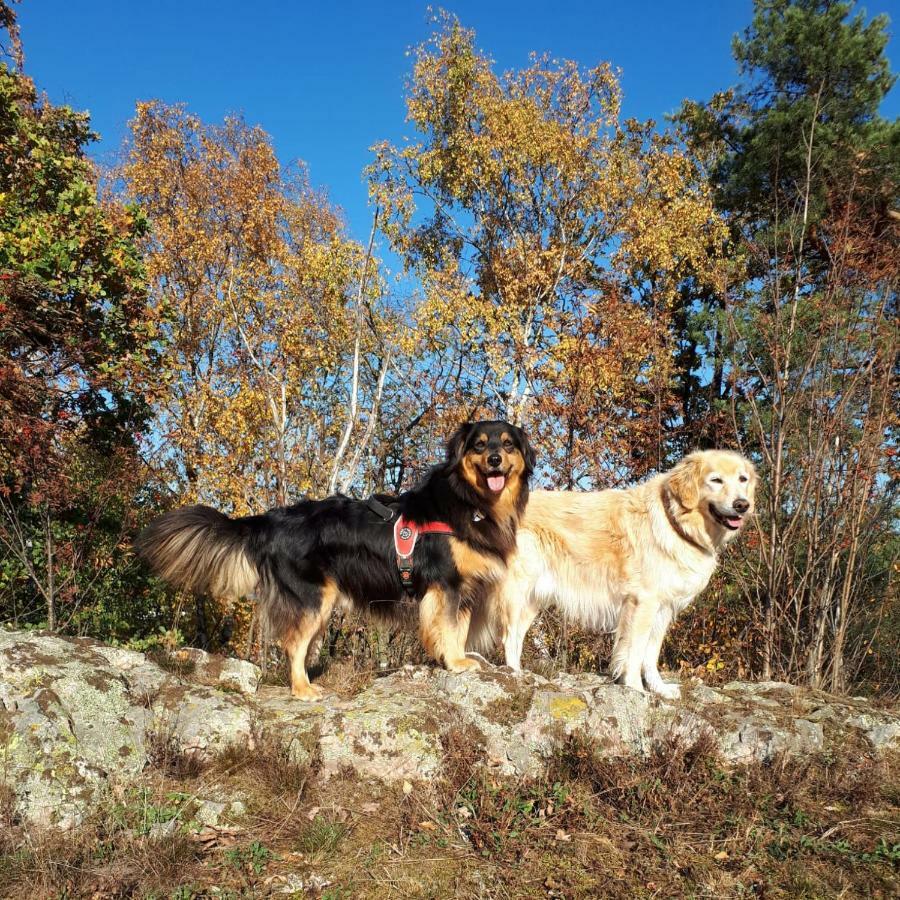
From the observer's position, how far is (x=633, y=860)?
3352 mm

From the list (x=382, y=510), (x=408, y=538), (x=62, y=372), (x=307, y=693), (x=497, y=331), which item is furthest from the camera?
(x=497, y=331)

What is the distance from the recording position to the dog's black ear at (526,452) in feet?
17.4

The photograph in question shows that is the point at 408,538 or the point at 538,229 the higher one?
the point at 538,229

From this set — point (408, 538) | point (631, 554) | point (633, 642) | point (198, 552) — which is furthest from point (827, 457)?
point (198, 552)

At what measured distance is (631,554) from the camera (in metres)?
5.46

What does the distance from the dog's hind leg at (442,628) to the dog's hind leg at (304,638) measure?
28.6 inches

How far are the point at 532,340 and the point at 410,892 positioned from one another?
53.1 feet

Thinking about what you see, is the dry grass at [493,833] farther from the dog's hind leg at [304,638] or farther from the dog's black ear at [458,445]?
the dog's black ear at [458,445]

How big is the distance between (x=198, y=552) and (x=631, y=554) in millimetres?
3383

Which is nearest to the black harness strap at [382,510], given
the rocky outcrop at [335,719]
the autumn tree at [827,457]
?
the rocky outcrop at [335,719]

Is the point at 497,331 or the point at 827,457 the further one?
the point at 497,331

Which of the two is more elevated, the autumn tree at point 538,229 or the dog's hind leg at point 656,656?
the autumn tree at point 538,229

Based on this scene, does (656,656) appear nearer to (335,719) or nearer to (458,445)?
(458,445)

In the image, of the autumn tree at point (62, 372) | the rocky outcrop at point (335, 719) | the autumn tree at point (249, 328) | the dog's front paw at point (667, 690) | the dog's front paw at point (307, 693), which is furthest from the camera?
the autumn tree at point (249, 328)
